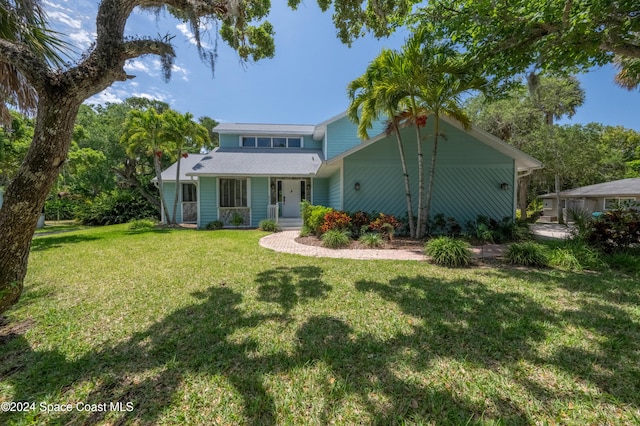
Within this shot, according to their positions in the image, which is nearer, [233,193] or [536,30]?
[536,30]

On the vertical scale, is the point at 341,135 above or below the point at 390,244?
above

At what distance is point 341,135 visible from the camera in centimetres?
1566

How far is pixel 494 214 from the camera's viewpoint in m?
10.9

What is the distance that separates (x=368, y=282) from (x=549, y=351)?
266cm

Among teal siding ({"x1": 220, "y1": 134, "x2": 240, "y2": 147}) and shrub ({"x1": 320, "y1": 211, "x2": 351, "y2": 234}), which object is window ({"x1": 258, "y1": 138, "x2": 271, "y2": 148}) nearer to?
teal siding ({"x1": 220, "y1": 134, "x2": 240, "y2": 147})

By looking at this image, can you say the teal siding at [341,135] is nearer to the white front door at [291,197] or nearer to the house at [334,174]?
the house at [334,174]

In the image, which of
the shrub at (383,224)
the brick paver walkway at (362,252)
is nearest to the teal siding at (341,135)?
the shrub at (383,224)

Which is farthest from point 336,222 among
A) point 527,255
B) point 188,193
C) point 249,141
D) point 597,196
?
point 597,196

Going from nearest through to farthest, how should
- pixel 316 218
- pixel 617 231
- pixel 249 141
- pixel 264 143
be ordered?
pixel 617 231 < pixel 316 218 < pixel 249 141 < pixel 264 143

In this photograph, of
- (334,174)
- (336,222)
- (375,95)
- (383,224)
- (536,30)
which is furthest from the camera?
(334,174)

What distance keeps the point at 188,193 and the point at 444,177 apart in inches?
576

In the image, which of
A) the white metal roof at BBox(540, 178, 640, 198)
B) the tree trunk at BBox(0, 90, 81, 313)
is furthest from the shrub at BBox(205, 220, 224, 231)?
the white metal roof at BBox(540, 178, 640, 198)

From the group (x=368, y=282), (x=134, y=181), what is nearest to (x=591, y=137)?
(x=368, y=282)

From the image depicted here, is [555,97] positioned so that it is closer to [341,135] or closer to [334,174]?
[341,135]
